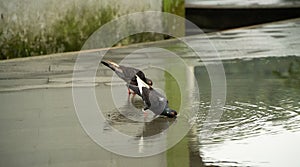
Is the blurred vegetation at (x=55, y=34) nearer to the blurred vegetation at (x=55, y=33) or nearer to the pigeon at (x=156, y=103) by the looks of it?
the blurred vegetation at (x=55, y=33)

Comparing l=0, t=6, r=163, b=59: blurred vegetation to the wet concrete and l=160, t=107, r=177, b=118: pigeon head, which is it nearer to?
the wet concrete

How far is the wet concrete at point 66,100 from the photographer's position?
4234 mm

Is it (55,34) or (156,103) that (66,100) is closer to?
(156,103)

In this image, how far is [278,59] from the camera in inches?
300

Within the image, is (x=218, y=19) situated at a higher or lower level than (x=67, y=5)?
lower

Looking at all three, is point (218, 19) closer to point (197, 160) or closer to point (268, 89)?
point (268, 89)

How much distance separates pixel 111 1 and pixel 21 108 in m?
3.48

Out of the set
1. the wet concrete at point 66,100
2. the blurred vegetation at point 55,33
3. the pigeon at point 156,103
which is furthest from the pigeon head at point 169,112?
the blurred vegetation at point 55,33

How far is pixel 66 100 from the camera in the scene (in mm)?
5770

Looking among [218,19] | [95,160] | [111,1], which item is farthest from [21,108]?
[218,19]

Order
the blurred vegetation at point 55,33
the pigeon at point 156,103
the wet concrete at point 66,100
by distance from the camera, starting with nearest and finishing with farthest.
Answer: the wet concrete at point 66,100 < the pigeon at point 156,103 < the blurred vegetation at point 55,33

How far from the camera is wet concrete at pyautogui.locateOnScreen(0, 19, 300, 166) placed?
13.9ft

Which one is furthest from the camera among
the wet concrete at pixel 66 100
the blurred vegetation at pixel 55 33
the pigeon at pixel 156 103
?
the blurred vegetation at pixel 55 33

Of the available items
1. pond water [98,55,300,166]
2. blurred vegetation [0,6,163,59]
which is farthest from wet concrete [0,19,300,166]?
blurred vegetation [0,6,163,59]
